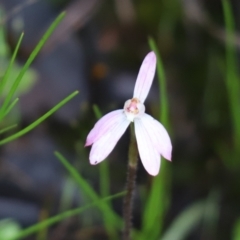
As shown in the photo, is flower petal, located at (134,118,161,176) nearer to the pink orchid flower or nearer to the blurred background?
the pink orchid flower

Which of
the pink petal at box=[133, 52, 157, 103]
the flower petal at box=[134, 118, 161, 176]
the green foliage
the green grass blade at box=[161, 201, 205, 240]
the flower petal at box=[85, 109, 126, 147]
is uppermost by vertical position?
the green foliage

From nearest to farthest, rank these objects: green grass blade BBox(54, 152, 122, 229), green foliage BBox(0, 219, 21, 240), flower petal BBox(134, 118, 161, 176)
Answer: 1. flower petal BBox(134, 118, 161, 176)
2. green grass blade BBox(54, 152, 122, 229)
3. green foliage BBox(0, 219, 21, 240)

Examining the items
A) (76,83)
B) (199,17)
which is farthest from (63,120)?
(199,17)

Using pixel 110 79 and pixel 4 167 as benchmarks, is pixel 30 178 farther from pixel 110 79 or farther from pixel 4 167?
pixel 110 79

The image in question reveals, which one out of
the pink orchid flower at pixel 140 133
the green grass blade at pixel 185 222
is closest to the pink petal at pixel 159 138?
the pink orchid flower at pixel 140 133

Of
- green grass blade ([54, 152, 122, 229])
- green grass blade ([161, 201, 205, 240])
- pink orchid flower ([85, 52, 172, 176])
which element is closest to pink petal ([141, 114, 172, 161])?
pink orchid flower ([85, 52, 172, 176])

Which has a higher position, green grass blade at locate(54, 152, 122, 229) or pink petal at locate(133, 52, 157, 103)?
green grass blade at locate(54, 152, 122, 229)

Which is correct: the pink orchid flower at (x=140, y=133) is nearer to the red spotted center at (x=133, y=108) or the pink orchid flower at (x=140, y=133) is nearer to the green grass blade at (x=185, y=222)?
the red spotted center at (x=133, y=108)
